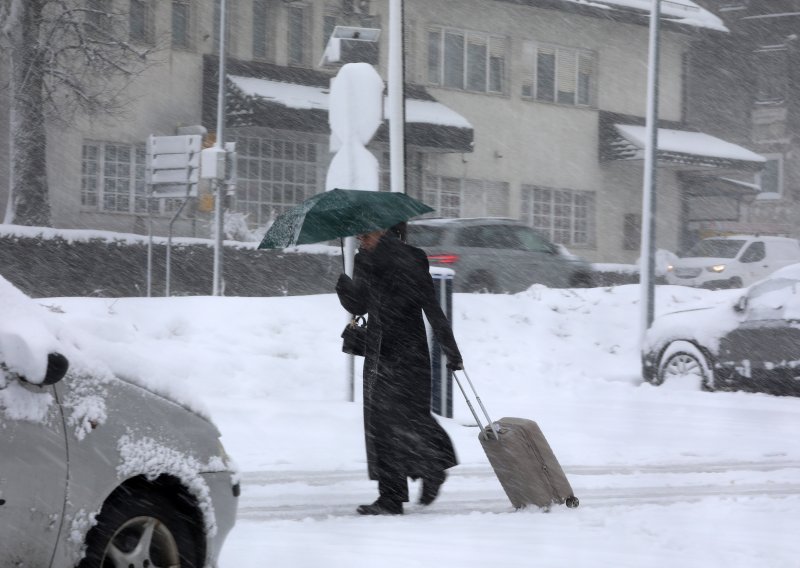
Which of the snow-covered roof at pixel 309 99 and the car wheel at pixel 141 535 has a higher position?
the snow-covered roof at pixel 309 99

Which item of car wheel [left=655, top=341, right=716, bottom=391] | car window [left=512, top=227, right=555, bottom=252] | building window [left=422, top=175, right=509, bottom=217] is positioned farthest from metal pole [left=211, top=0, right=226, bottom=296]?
car wheel [left=655, top=341, right=716, bottom=391]

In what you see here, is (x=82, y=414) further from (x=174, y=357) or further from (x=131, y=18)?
(x=131, y=18)

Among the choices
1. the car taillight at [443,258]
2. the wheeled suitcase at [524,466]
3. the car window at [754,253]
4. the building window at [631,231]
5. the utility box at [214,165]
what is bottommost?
the wheeled suitcase at [524,466]

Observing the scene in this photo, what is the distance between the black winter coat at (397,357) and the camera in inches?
295

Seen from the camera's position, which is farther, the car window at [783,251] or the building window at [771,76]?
the building window at [771,76]

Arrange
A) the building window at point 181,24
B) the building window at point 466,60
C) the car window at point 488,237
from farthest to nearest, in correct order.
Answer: the building window at point 466,60
the building window at point 181,24
the car window at point 488,237

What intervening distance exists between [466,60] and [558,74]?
3.20 meters

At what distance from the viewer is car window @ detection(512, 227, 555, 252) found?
22.4m

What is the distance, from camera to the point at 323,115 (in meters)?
28.3

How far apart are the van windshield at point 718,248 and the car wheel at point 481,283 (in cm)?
862

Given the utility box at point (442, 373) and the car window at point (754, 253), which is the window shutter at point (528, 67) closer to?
the car window at point (754, 253)

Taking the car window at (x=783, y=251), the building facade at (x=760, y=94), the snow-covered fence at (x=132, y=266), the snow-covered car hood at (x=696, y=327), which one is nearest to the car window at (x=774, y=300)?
the snow-covered car hood at (x=696, y=327)

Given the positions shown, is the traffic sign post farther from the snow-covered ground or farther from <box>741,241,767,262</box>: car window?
<box>741,241,767,262</box>: car window

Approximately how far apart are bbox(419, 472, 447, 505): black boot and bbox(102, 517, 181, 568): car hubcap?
9.64ft
